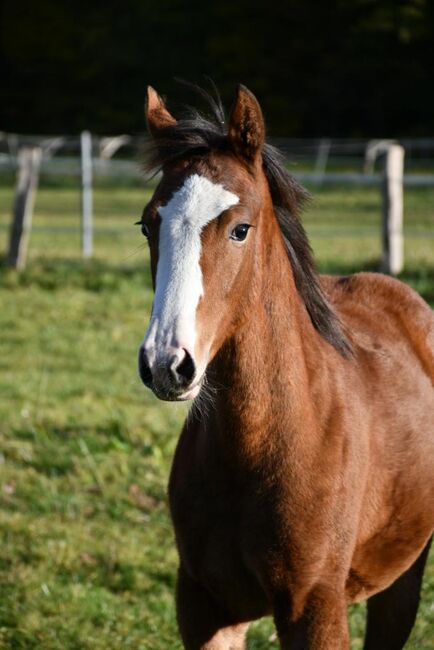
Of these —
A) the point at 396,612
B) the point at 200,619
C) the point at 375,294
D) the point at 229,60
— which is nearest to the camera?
the point at 200,619

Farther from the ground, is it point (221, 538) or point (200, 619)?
point (221, 538)

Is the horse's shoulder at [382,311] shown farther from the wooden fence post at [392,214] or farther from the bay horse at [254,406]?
the wooden fence post at [392,214]

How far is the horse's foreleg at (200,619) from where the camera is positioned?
3.24 meters

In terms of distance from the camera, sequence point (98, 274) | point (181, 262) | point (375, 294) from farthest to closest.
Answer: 1. point (98, 274)
2. point (375, 294)
3. point (181, 262)

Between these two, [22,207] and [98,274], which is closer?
[98,274]

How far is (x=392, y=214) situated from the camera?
1196 centimetres

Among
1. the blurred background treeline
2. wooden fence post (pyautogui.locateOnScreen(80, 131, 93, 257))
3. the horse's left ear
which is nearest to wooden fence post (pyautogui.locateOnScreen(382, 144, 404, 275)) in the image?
wooden fence post (pyautogui.locateOnScreen(80, 131, 93, 257))

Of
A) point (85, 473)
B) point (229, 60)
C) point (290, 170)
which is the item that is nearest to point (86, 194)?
point (290, 170)

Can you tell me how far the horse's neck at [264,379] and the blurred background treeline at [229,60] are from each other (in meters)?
32.1

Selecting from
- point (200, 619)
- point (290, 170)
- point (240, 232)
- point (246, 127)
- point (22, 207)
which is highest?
point (290, 170)

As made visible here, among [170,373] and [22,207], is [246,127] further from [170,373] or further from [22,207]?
[22,207]

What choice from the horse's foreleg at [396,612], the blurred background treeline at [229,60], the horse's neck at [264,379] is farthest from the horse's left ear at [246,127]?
the blurred background treeline at [229,60]

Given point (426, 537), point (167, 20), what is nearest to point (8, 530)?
point (426, 537)

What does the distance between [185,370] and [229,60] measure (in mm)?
36974
